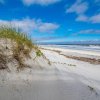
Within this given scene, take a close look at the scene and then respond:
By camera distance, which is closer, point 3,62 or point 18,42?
point 3,62

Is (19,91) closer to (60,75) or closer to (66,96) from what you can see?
(66,96)

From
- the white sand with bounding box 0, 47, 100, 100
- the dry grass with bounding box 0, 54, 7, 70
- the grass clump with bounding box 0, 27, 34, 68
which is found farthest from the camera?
the grass clump with bounding box 0, 27, 34, 68

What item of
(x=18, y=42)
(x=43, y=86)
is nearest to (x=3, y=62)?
(x=18, y=42)

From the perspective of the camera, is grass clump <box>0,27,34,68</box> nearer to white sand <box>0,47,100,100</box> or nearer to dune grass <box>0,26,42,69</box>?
dune grass <box>0,26,42,69</box>

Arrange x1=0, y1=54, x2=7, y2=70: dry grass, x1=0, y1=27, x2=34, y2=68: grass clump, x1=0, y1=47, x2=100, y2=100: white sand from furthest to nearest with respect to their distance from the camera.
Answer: x1=0, y1=27, x2=34, y2=68: grass clump < x1=0, y1=54, x2=7, y2=70: dry grass < x1=0, y1=47, x2=100, y2=100: white sand

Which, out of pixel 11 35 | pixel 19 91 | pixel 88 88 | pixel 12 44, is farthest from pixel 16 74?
pixel 88 88

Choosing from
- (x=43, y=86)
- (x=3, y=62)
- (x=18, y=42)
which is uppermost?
(x=18, y=42)

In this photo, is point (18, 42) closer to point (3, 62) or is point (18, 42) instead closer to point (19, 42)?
point (19, 42)

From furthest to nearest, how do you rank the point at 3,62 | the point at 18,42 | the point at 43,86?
the point at 18,42 < the point at 43,86 < the point at 3,62

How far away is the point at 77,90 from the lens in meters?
5.51

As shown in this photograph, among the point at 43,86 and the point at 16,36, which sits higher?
the point at 16,36

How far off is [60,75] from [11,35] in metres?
1.70

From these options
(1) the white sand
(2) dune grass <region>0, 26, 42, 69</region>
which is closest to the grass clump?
(2) dune grass <region>0, 26, 42, 69</region>

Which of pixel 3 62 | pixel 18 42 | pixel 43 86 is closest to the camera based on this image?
pixel 3 62
